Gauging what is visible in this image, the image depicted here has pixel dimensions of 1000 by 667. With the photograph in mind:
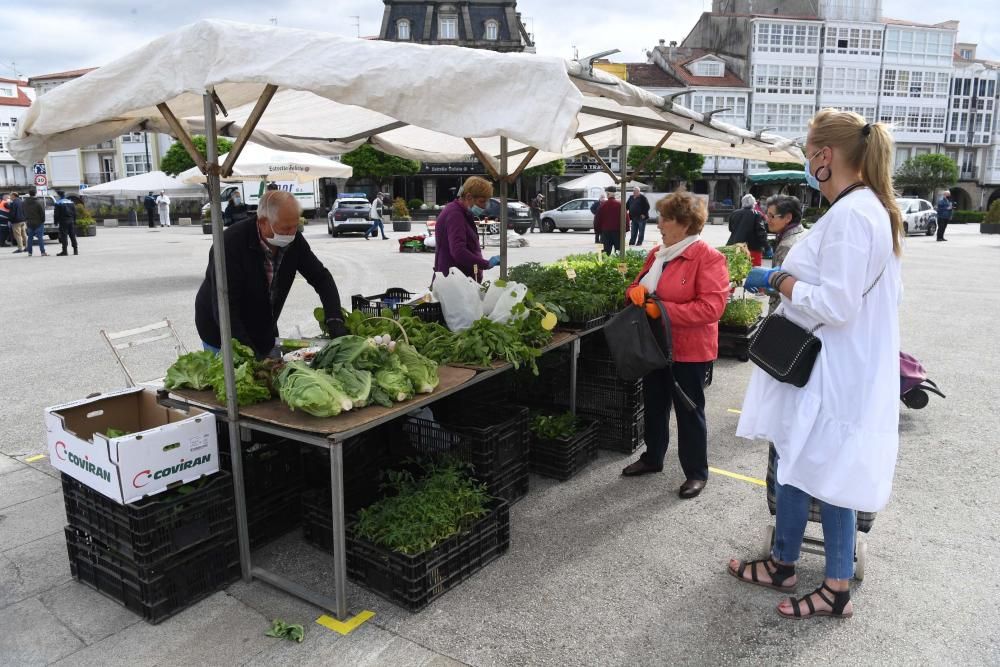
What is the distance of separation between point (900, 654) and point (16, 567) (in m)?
4.20

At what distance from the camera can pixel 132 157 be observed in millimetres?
61875

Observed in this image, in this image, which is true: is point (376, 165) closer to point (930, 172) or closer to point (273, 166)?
point (273, 166)

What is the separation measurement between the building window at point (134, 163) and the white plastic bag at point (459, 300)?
A: 66533 millimetres

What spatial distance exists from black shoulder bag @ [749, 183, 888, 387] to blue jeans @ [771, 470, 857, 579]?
1.40 ft

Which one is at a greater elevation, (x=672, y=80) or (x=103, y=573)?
(x=672, y=80)

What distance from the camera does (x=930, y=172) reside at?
52062mm

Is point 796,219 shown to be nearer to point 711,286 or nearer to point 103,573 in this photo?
point 711,286

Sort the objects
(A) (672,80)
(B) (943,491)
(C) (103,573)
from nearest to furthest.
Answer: (C) (103,573)
(B) (943,491)
(A) (672,80)

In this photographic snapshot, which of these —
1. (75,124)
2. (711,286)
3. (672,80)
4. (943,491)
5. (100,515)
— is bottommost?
(943,491)

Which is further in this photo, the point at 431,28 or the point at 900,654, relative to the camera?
the point at 431,28

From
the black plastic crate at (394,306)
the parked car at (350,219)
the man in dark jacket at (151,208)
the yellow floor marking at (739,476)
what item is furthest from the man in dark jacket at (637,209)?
the man in dark jacket at (151,208)

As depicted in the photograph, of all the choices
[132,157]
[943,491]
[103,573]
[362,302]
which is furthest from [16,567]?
[132,157]

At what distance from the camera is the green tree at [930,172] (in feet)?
169

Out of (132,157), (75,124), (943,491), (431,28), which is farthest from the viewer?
(132,157)
